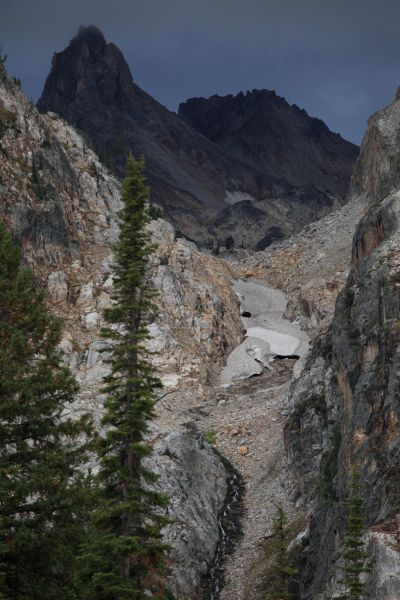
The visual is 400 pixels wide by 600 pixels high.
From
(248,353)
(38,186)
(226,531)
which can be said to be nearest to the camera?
(226,531)

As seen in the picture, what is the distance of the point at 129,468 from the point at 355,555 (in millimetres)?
6659

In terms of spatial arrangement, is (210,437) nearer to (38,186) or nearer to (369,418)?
(369,418)

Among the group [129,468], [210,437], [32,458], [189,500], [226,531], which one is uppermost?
[210,437]

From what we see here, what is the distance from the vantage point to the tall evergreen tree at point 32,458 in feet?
55.9

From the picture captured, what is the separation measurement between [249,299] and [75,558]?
69.2 meters

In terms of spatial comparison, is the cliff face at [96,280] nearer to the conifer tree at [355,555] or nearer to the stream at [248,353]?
the stream at [248,353]

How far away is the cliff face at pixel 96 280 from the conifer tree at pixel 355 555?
2054 cm

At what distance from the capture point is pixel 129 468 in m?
18.8

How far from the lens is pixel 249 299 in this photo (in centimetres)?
8600

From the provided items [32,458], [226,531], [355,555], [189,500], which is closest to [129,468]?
[32,458]

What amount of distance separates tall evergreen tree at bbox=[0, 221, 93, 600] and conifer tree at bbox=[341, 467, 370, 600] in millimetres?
7400

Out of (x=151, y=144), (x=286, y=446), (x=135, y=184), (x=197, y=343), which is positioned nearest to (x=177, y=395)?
(x=197, y=343)

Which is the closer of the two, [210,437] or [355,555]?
[355,555]

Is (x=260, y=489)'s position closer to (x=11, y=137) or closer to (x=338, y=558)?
(x=338, y=558)
